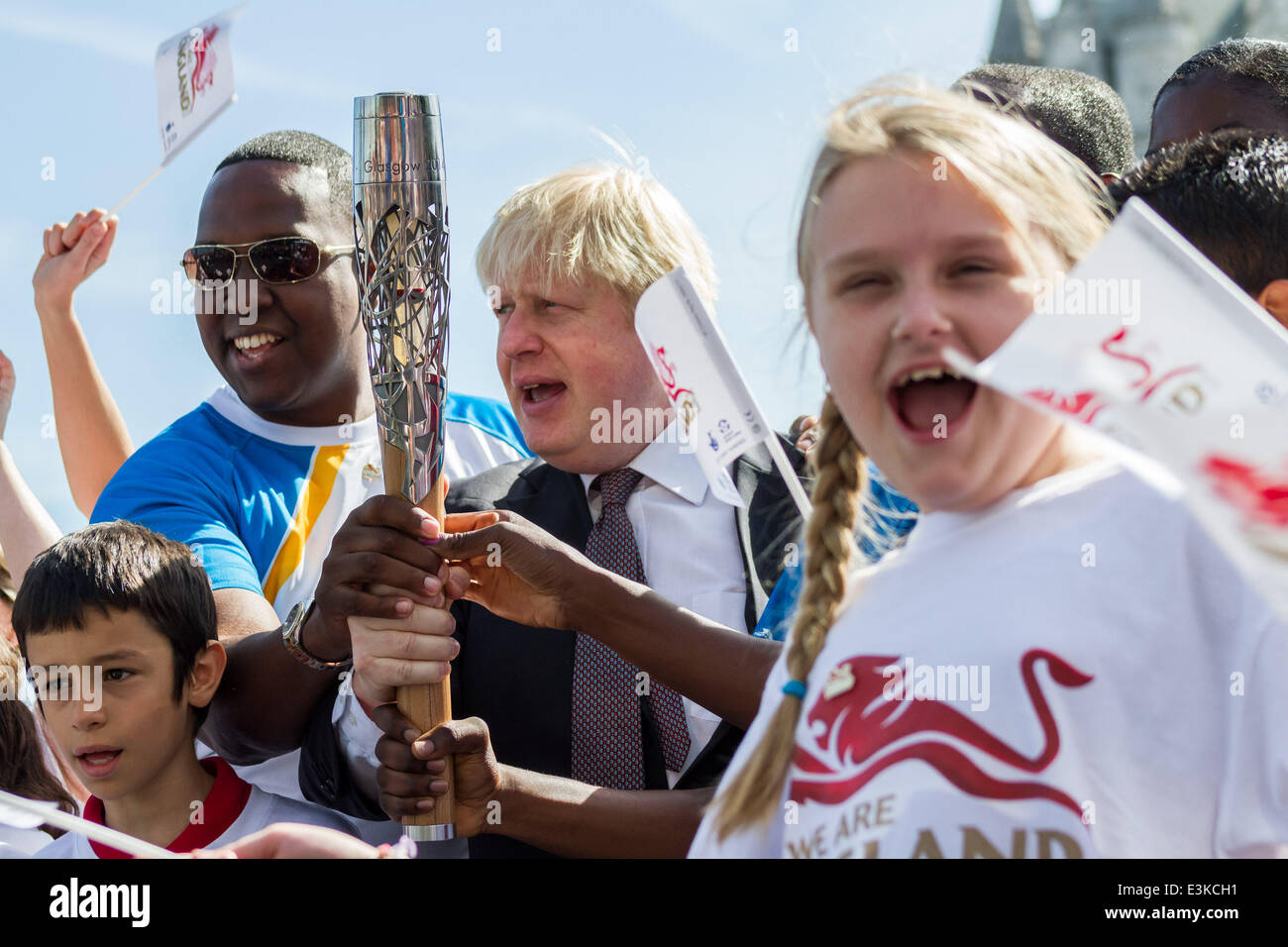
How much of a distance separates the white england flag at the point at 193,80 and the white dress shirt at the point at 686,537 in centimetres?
119

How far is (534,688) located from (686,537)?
Result: 0.41 m

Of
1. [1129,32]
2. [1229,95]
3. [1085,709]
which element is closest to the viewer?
[1085,709]

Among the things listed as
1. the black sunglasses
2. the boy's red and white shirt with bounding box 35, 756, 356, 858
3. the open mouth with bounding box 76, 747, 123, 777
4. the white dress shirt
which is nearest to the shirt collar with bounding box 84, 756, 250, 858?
the boy's red and white shirt with bounding box 35, 756, 356, 858

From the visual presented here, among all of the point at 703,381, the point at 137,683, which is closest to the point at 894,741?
the point at 703,381

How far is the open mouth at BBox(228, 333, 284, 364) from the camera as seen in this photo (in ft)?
11.1

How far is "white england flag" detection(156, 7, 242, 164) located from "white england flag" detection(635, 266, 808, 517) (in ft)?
4.13

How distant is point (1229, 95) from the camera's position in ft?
11.7

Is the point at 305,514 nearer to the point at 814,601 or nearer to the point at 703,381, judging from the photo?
the point at 703,381

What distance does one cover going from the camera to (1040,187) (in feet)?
5.28

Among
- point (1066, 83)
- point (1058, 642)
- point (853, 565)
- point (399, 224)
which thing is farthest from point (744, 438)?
point (1066, 83)

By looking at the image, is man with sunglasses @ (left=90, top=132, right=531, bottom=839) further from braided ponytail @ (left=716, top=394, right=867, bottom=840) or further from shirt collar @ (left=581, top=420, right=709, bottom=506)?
braided ponytail @ (left=716, top=394, right=867, bottom=840)

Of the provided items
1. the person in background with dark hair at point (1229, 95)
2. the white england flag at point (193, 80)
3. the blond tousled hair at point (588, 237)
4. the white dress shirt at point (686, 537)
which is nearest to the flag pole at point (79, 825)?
the white dress shirt at point (686, 537)

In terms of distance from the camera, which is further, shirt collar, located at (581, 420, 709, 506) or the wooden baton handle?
shirt collar, located at (581, 420, 709, 506)
